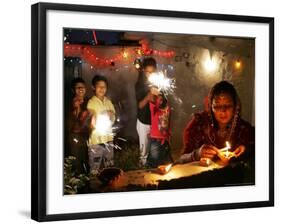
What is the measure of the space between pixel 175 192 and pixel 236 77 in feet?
1.93

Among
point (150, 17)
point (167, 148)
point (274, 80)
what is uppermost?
point (150, 17)

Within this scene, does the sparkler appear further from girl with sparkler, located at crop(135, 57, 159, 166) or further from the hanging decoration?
the hanging decoration

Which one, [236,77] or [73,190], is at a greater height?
[236,77]

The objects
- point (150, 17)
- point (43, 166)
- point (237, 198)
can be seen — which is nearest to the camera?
point (43, 166)

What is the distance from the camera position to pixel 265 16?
3.85 metres

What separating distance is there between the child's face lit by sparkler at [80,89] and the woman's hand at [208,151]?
0.62 meters

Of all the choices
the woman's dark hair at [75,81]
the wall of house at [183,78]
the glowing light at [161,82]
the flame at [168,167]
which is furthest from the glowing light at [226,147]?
the woman's dark hair at [75,81]

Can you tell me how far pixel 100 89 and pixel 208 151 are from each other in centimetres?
59

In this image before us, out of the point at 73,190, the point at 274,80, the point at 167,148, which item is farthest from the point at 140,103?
the point at 274,80

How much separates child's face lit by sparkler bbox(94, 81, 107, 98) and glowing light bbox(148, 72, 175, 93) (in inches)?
8.4

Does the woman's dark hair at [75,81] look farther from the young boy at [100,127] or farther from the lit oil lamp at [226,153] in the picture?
the lit oil lamp at [226,153]

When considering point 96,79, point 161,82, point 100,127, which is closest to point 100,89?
point 96,79

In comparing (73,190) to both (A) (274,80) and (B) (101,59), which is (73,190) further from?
(A) (274,80)

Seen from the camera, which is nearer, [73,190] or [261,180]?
[73,190]
